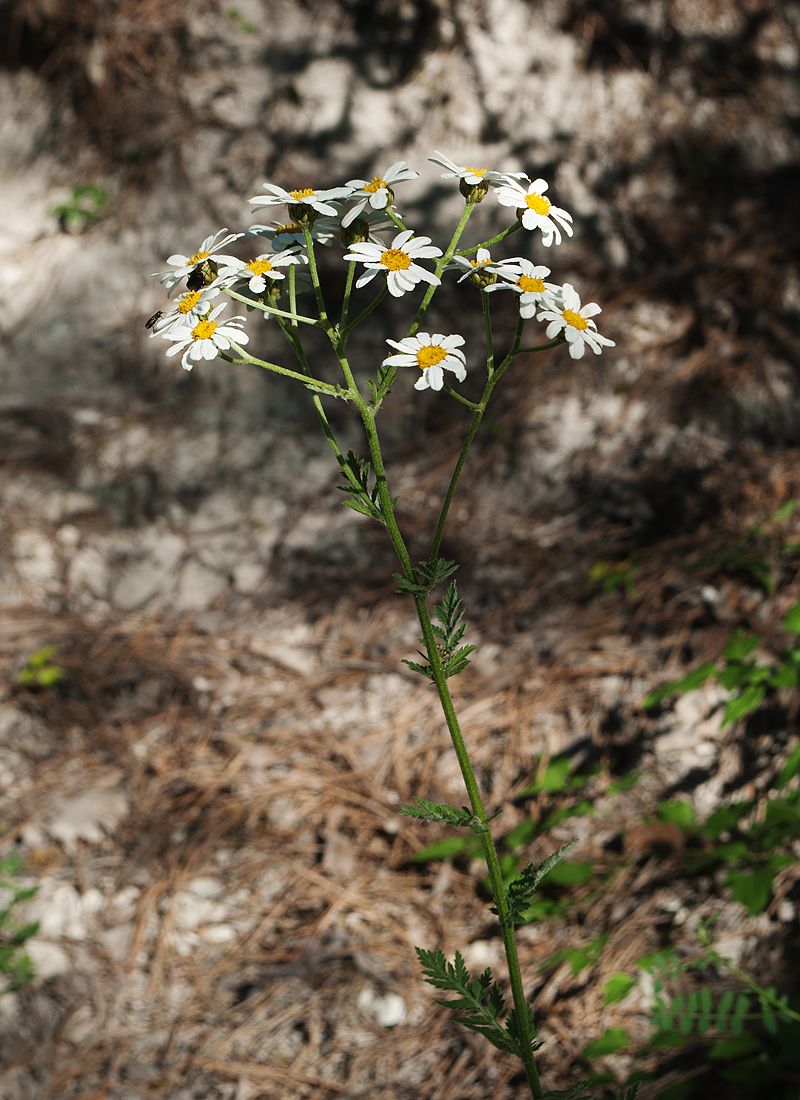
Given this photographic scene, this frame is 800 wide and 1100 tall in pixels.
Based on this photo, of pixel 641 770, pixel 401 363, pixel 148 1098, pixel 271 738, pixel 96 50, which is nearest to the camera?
pixel 401 363

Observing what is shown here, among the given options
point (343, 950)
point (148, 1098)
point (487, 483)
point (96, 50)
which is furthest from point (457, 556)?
point (96, 50)

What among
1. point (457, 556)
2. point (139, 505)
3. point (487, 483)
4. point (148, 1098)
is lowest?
point (148, 1098)

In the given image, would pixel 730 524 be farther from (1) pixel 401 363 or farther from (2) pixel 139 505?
(2) pixel 139 505

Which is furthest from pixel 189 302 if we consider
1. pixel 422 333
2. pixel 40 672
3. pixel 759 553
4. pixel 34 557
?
pixel 34 557

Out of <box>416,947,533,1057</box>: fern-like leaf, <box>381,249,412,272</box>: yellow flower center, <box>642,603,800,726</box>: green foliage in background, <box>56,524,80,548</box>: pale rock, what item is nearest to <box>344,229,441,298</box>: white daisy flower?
<box>381,249,412,272</box>: yellow flower center

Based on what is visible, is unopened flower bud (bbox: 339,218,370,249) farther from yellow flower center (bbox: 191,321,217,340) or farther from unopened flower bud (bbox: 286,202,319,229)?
yellow flower center (bbox: 191,321,217,340)

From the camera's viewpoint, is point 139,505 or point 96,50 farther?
point 96,50

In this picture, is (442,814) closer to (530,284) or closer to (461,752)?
(461,752)
